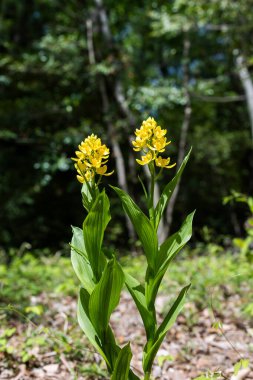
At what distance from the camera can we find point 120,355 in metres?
1.18

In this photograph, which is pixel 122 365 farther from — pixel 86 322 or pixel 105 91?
pixel 105 91

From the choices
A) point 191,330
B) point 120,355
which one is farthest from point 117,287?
point 191,330

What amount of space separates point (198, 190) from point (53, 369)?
7.83m

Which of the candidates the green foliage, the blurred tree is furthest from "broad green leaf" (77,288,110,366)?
the blurred tree

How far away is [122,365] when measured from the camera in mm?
1199

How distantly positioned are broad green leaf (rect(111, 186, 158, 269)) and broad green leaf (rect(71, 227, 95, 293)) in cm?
20

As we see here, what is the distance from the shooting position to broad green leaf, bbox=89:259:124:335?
45.6 inches

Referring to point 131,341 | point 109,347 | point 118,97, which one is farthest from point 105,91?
point 109,347

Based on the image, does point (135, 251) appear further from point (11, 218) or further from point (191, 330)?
point (191, 330)

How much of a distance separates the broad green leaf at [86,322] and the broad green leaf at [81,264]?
1.1 inches

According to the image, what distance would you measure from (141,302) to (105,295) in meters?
0.14

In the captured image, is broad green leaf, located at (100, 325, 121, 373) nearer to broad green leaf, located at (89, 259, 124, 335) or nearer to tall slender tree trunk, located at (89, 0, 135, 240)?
broad green leaf, located at (89, 259, 124, 335)

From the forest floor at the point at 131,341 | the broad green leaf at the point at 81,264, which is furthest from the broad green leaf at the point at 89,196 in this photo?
the forest floor at the point at 131,341

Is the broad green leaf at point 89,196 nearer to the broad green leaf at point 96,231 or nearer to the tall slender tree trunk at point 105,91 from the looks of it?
the broad green leaf at point 96,231
